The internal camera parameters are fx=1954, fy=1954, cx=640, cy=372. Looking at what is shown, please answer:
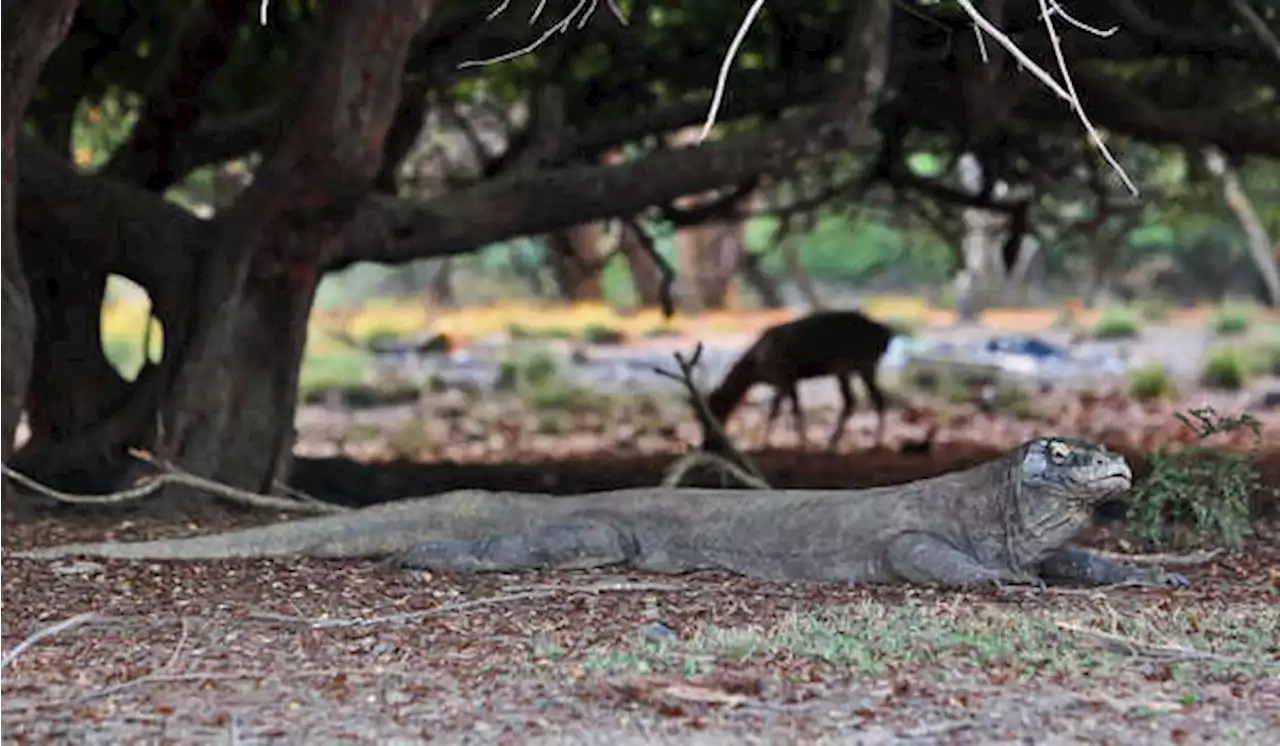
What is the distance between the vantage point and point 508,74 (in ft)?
40.0

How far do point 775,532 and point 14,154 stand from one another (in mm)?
3496

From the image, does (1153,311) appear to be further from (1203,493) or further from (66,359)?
(1203,493)

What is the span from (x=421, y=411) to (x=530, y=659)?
14.5 m

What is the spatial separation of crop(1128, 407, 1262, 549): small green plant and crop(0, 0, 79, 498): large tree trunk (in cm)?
457

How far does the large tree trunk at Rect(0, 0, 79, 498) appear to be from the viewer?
7434 millimetres

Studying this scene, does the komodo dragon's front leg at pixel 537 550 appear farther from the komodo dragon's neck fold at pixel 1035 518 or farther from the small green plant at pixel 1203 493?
the small green plant at pixel 1203 493

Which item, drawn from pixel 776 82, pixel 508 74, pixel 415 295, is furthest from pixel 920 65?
pixel 415 295

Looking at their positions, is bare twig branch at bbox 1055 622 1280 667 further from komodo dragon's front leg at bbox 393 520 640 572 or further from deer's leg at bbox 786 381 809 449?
deer's leg at bbox 786 381 809 449

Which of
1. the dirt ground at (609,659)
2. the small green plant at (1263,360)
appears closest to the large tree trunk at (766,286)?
the small green plant at (1263,360)

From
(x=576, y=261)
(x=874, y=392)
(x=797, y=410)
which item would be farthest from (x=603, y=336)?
(x=576, y=261)

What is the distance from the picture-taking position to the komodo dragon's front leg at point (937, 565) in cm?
650

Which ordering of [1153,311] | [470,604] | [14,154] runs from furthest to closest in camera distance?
[1153,311] < [14,154] < [470,604]

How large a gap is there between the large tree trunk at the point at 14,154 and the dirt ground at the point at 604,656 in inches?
23.5

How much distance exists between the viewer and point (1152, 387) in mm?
20000
